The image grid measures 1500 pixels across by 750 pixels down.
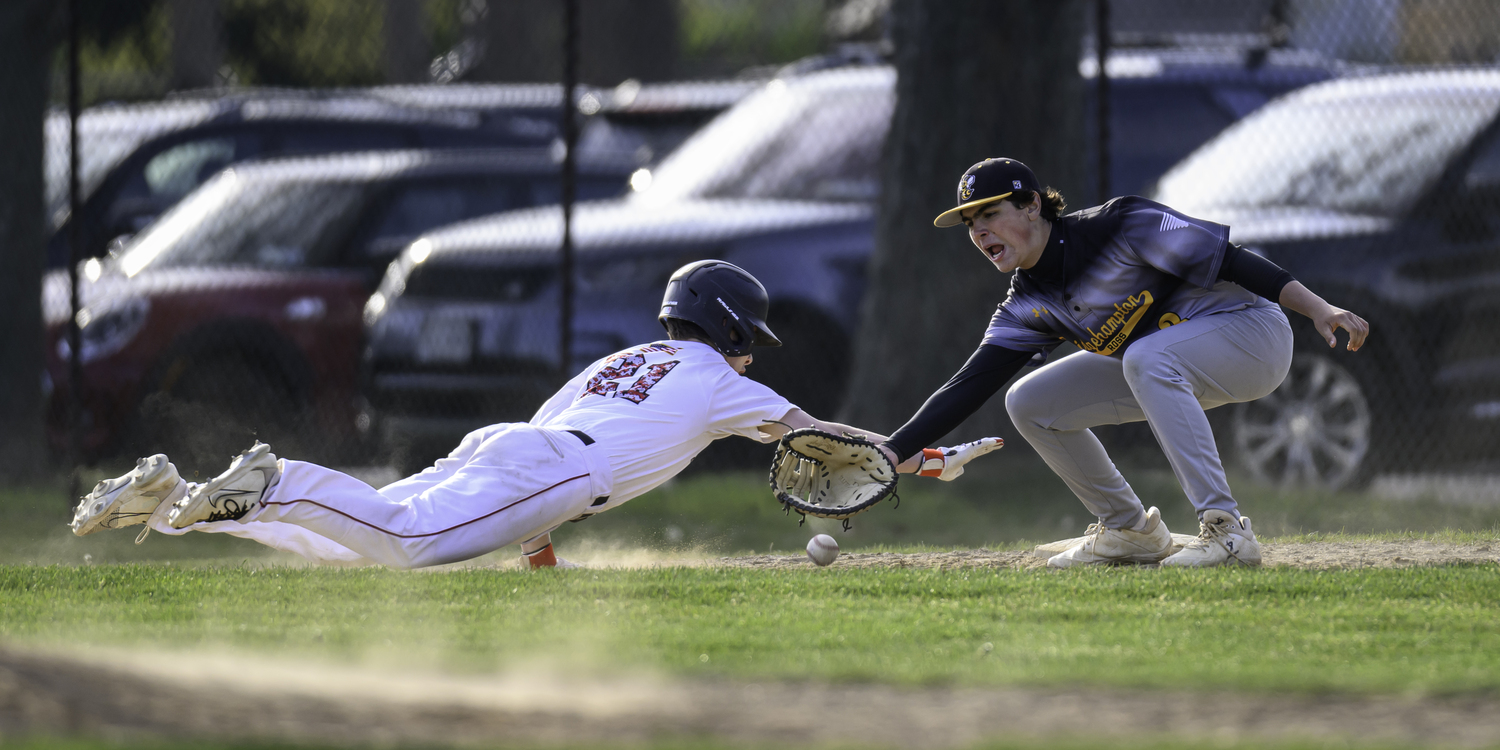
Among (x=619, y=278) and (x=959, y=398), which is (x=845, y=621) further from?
(x=619, y=278)

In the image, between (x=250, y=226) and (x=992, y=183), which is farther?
(x=250, y=226)

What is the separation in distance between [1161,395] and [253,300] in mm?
6066

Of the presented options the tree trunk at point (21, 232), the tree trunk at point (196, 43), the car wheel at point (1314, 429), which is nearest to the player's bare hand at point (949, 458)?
the car wheel at point (1314, 429)

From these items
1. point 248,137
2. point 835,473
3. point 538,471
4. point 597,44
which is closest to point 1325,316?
point 835,473

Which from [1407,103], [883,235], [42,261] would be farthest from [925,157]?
[42,261]

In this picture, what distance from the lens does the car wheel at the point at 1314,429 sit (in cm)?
849

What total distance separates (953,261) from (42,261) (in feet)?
17.3

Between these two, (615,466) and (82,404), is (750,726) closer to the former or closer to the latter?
(615,466)

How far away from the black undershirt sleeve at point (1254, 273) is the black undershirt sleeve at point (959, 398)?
709mm

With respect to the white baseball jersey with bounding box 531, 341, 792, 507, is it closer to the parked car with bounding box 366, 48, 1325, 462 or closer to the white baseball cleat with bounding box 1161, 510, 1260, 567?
the white baseball cleat with bounding box 1161, 510, 1260, 567

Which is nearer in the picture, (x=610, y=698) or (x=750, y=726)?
(x=750, y=726)

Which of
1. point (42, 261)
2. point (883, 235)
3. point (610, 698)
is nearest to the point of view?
point (610, 698)

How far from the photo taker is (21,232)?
10336 millimetres

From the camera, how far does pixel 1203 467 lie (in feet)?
18.7
